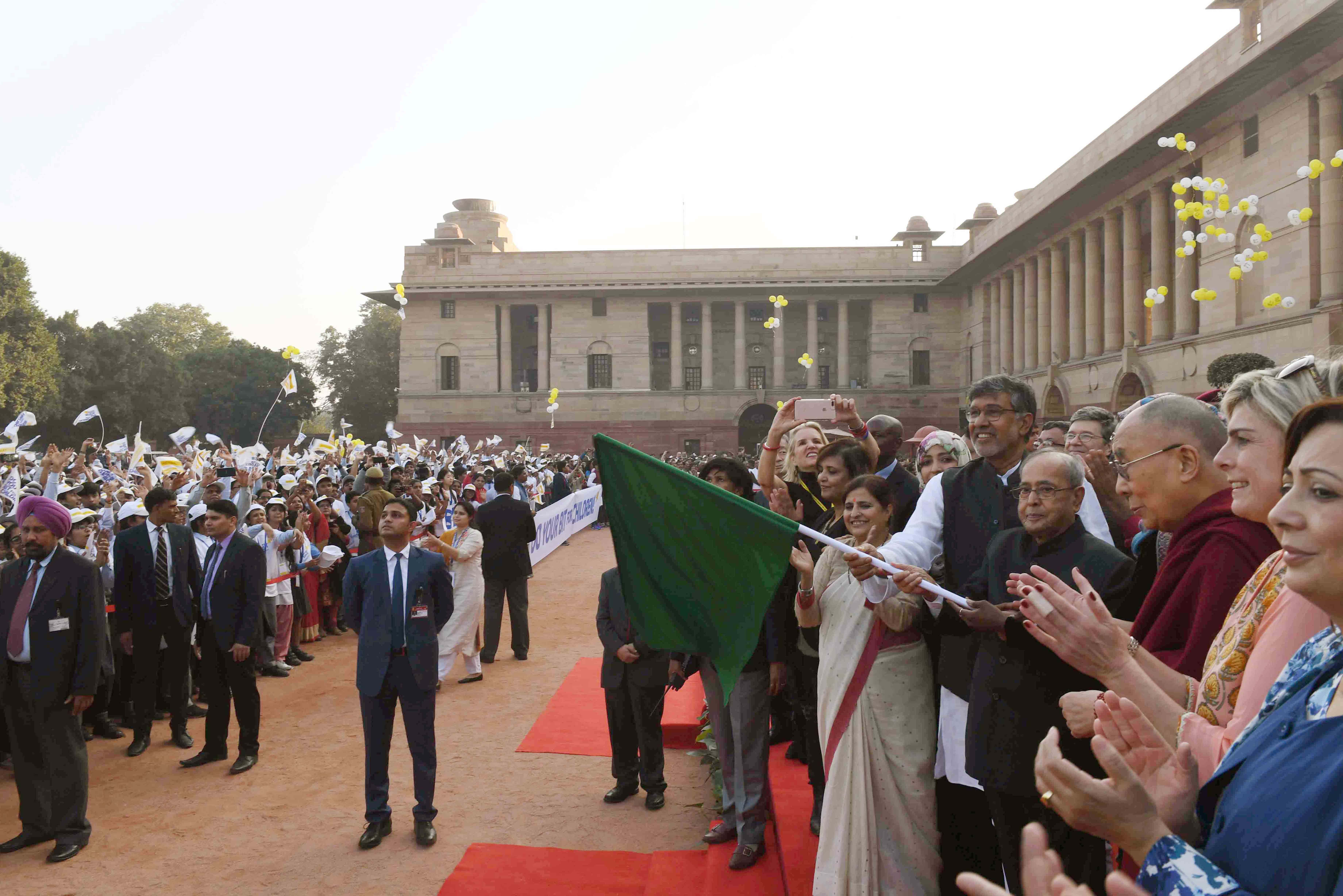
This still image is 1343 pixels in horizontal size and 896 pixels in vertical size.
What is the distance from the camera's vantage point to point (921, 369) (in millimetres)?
49094

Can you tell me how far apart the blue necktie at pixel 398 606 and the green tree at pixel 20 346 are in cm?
3870

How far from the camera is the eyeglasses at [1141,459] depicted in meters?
2.71

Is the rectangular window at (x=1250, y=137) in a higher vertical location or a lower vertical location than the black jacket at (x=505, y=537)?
higher

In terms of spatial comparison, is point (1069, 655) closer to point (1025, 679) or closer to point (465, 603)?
point (1025, 679)

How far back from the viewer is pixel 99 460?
18047 mm

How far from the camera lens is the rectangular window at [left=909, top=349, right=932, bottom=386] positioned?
48.9 m

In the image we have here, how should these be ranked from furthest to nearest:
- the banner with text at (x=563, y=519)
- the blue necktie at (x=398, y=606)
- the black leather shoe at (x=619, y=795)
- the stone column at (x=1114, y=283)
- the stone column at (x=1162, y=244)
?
the stone column at (x=1114, y=283) → the stone column at (x=1162, y=244) → the banner with text at (x=563, y=519) → the black leather shoe at (x=619, y=795) → the blue necktie at (x=398, y=606)

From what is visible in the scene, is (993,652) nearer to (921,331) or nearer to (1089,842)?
(1089,842)

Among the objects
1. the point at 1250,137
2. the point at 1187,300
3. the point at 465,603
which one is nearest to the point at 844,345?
the point at 1187,300

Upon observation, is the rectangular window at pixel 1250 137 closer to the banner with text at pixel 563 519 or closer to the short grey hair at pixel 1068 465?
the banner with text at pixel 563 519

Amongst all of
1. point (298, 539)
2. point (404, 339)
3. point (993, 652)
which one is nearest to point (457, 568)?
point (298, 539)

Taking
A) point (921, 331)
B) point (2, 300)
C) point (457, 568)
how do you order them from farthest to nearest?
1. point (921, 331)
2. point (2, 300)
3. point (457, 568)

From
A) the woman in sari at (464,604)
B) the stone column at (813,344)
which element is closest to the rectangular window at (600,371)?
the stone column at (813,344)

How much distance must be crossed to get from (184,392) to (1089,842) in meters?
60.6
